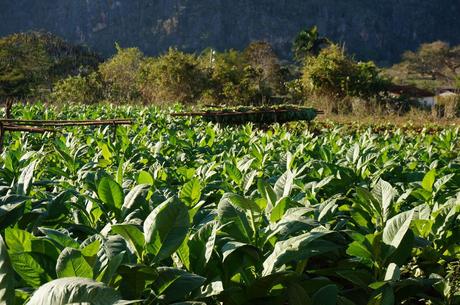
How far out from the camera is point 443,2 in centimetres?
16775

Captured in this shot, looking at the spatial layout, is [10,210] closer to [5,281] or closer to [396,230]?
[5,281]

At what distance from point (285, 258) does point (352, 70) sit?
31.7 metres

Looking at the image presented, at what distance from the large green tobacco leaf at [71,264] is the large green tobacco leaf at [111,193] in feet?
2.11

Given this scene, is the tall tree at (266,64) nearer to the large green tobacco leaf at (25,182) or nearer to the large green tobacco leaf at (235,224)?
the large green tobacco leaf at (25,182)

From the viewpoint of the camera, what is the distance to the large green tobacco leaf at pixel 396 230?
1.37m

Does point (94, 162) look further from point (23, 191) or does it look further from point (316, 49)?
point (316, 49)

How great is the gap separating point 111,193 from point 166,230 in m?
0.50

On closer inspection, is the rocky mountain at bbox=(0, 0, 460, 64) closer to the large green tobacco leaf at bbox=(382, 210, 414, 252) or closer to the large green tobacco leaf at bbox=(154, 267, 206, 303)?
the large green tobacco leaf at bbox=(382, 210, 414, 252)

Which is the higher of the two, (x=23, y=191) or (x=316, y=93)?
(x=23, y=191)

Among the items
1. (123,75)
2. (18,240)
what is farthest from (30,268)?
(123,75)

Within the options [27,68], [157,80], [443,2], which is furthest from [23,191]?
[443,2]

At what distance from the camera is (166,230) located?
3.81ft

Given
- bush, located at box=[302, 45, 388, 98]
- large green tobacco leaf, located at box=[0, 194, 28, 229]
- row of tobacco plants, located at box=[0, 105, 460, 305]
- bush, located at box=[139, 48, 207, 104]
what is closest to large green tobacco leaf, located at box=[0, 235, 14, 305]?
row of tobacco plants, located at box=[0, 105, 460, 305]

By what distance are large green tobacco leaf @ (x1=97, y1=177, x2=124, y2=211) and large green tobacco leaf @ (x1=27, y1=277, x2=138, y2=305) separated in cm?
87
